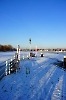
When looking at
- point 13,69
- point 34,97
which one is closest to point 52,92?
point 34,97

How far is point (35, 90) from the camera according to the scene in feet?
25.7

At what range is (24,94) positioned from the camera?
7.21m

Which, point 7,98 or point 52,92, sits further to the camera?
point 52,92

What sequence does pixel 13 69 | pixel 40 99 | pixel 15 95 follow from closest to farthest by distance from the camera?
1. pixel 40 99
2. pixel 15 95
3. pixel 13 69

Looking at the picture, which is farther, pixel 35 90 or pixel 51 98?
pixel 35 90

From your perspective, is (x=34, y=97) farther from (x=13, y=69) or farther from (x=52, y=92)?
(x=13, y=69)

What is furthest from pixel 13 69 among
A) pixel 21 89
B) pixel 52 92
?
pixel 52 92

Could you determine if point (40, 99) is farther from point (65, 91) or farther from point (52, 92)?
point (65, 91)

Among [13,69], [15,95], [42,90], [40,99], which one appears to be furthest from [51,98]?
[13,69]

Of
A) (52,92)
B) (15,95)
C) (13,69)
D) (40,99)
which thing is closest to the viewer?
(40,99)

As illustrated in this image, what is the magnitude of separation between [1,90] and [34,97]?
2009 mm

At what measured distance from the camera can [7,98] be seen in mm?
6621

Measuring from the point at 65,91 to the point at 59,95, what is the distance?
2.53ft

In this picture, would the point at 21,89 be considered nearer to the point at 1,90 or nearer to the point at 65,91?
the point at 1,90
